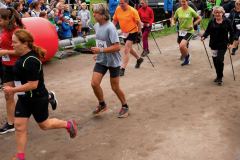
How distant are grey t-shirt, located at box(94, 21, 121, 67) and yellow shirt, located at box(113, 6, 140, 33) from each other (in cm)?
379

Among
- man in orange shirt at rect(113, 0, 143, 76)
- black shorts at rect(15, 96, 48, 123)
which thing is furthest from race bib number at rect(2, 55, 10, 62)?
man in orange shirt at rect(113, 0, 143, 76)

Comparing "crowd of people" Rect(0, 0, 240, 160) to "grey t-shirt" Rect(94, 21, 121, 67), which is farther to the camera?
"grey t-shirt" Rect(94, 21, 121, 67)

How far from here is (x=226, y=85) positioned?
9.31m

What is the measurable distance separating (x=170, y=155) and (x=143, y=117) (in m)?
1.63

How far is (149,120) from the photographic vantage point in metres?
7.01

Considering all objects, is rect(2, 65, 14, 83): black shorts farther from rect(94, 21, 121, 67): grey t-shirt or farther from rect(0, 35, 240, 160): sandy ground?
rect(94, 21, 121, 67): grey t-shirt

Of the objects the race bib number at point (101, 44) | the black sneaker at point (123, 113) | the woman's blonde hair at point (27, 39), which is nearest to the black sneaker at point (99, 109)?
the black sneaker at point (123, 113)

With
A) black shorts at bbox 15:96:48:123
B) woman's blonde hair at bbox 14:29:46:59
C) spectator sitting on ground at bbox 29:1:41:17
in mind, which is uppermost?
woman's blonde hair at bbox 14:29:46:59

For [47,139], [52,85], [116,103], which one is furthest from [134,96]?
[47,139]

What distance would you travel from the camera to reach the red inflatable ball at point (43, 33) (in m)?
10.8

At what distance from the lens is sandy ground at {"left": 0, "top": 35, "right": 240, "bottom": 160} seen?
5.73 metres

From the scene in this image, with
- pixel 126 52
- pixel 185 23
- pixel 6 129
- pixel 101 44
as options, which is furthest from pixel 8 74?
pixel 185 23

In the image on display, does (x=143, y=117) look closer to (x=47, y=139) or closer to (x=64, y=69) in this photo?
(x=47, y=139)

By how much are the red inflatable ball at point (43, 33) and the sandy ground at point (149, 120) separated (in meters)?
0.59
